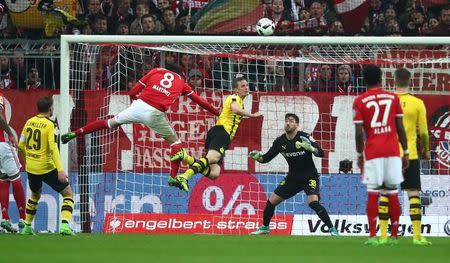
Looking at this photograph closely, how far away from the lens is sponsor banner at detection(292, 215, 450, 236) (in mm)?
19328

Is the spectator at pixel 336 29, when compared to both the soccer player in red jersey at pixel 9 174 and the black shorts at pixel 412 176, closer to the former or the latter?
the soccer player in red jersey at pixel 9 174

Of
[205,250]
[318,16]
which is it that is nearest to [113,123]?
[205,250]

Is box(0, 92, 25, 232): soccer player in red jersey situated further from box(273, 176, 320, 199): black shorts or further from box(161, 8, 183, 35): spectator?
box(161, 8, 183, 35): spectator

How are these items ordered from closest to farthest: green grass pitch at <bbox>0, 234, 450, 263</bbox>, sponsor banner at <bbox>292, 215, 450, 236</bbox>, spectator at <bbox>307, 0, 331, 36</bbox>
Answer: green grass pitch at <bbox>0, 234, 450, 263</bbox> < sponsor banner at <bbox>292, 215, 450, 236</bbox> < spectator at <bbox>307, 0, 331, 36</bbox>

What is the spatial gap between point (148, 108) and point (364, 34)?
648cm

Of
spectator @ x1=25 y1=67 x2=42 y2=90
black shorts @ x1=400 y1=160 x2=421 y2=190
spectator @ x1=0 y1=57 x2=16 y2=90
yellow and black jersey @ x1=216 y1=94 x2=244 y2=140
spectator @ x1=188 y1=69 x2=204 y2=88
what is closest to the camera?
black shorts @ x1=400 y1=160 x2=421 y2=190

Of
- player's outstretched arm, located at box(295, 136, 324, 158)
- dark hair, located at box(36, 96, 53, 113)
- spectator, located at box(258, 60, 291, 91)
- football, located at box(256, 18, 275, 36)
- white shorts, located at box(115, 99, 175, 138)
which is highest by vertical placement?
football, located at box(256, 18, 275, 36)

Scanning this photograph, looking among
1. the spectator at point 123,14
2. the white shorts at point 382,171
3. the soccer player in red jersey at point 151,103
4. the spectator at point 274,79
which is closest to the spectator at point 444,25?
the spectator at point 274,79

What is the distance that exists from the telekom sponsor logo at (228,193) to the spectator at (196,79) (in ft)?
5.21

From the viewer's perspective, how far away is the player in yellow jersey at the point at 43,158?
16516mm

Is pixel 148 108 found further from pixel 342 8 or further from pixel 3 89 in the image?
pixel 342 8

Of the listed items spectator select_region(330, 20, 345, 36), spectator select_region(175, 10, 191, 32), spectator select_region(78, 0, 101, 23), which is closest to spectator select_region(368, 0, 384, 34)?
spectator select_region(330, 20, 345, 36)

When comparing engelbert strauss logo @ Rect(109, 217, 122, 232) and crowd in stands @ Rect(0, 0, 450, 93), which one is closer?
engelbert strauss logo @ Rect(109, 217, 122, 232)

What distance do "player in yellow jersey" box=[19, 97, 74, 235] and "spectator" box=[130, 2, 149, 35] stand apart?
18.3 feet
